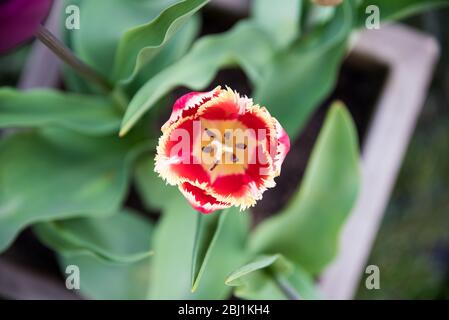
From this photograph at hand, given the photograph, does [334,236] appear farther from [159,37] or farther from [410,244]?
[410,244]

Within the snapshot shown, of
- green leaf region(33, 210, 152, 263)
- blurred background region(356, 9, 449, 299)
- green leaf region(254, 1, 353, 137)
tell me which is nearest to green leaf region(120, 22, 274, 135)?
green leaf region(254, 1, 353, 137)

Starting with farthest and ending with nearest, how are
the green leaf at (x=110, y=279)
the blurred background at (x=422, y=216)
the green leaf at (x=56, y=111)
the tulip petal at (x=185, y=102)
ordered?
1. the blurred background at (x=422, y=216)
2. the green leaf at (x=110, y=279)
3. the green leaf at (x=56, y=111)
4. the tulip petal at (x=185, y=102)

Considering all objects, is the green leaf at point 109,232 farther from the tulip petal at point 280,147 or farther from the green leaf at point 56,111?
the tulip petal at point 280,147

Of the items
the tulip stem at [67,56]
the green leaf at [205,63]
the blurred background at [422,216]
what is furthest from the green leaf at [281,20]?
the blurred background at [422,216]

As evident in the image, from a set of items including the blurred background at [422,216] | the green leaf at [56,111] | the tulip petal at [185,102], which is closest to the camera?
the tulip petal at [185,102]

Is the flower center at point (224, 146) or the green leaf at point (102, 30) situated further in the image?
the green leaf at point (102, 30)

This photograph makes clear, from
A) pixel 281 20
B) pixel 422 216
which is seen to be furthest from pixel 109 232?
pixel 422 216

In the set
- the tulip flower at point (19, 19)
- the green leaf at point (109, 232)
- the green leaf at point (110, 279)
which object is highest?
the tulip flower at point (19, 19)
